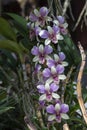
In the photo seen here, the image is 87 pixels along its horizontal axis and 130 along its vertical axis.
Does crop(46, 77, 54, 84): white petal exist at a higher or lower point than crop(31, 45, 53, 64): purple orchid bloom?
lower

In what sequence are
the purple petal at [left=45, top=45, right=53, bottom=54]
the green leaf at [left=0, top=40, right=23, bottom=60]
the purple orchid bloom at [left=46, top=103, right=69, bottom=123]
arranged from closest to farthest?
the purple orchid bloom at [left=46, top=103, right=69, bottom=123] → the purple petal at [left=45, top=45, right=53, bottom=54] → the green leaf at [left=0, top=40, right=23, bottom=60]

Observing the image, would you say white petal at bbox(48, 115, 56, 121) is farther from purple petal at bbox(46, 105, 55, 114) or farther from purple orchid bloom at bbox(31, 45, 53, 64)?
purple orchid bloom at bbox(31, 45, 53, 64)

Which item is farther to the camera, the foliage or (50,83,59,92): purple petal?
the foliage

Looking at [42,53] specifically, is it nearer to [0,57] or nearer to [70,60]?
[70,60]

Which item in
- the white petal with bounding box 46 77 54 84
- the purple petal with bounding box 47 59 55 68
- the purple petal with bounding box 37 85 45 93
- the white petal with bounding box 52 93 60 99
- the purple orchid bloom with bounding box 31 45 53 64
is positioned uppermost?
the purple orchid bloom with bounding box 31 45 53 64

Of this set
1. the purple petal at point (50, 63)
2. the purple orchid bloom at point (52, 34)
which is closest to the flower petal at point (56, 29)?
the purple orchid bloom at point (52, 34)

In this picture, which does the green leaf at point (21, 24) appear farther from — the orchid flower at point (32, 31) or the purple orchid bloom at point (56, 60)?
the purple orchid bloom at point (56, 60)

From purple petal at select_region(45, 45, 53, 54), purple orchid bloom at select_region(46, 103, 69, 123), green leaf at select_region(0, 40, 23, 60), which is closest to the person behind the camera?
purple orchid bloom at select_region(46, 103, 69, 123)

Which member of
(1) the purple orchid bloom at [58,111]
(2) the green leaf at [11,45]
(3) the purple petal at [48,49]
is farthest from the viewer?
(2) the green leaf at [11,45]

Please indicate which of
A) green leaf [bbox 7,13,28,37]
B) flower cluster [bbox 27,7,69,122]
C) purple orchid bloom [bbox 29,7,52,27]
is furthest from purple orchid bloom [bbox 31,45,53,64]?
green leaf [bbox 7,13,28,37]
